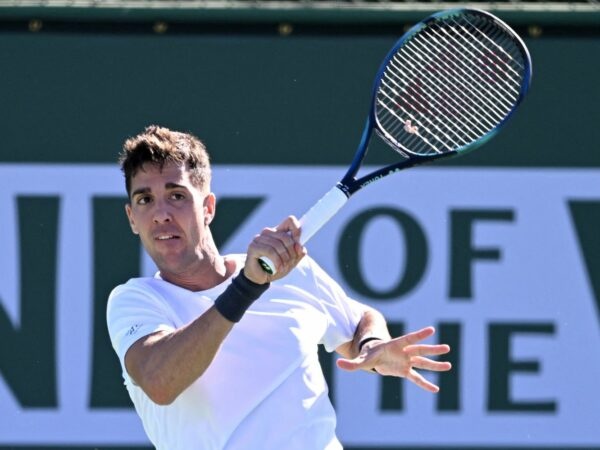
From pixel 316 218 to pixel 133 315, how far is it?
20.9 inches

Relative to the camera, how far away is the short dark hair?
3551 millimetres

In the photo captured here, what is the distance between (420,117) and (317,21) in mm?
1311

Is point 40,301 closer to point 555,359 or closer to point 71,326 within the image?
point 71,326

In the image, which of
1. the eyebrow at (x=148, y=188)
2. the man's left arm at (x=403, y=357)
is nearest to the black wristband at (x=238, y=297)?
the man's left arm at (x=403, y=357)

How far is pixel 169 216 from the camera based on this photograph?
3510 millimetres

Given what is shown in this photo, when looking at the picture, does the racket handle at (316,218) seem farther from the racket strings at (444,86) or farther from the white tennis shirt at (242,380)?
the racket strings at (444,86)

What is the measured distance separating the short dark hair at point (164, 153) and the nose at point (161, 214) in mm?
107

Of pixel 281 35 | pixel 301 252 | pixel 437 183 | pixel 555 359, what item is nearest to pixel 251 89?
pixel 281 35

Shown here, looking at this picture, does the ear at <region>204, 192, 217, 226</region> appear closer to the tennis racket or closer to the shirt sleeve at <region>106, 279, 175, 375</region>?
the shirt sleeve at <region>106, 279, 175, 375</region>

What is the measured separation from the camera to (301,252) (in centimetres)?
315

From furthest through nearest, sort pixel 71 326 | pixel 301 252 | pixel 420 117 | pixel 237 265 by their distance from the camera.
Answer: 1. pixel 71 326
2. pixel 420 117
3. pixel 237 265
4. pixel 301 252

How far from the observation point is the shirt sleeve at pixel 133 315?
335 centimetres

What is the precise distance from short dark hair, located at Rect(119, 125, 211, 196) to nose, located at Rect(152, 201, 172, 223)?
0.35 ft

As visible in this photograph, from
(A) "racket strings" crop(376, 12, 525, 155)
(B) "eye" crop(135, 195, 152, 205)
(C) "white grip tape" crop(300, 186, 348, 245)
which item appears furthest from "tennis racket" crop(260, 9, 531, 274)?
(B) "eye" crop(135, 195, 152, 205)
